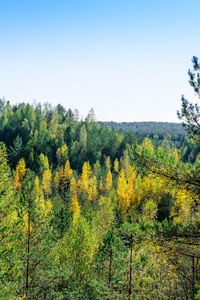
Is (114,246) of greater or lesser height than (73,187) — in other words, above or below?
above

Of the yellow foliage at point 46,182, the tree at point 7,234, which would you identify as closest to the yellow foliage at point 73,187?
the yellow foliage at point 46,182

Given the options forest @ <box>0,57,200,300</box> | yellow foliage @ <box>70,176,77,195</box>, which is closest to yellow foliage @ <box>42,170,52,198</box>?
yellow foliage @ <box>70,176,77,195</box>

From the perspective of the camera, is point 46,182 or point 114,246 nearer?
point 114,246

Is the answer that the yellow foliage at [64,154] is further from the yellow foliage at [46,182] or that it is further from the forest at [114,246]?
the forest at [114,246]

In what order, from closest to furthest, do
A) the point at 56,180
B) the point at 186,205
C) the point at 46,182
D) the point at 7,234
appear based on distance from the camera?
the point at 186,205
the point at 7,234
the point at 46,182
the point at 56,180

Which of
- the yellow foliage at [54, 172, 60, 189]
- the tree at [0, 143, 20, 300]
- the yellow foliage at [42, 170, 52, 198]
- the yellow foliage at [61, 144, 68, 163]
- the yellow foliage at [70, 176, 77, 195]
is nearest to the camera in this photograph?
the tree at [0, 143, 20, 300]

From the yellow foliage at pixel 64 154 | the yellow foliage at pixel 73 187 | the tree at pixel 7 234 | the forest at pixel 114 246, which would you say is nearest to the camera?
the forest at pixel 114 246

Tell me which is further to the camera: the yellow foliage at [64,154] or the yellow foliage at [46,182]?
the yellow foliage at [64,154]

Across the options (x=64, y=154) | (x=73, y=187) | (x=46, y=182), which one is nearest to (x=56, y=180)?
(x=46, y=182)

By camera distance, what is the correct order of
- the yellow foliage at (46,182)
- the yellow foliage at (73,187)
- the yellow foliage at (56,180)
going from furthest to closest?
the yellow foliage at (56,180) < the yellow foliage at (46,182) < the yellow foliage at (73,187)

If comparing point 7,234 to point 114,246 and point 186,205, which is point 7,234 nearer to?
point 186,205

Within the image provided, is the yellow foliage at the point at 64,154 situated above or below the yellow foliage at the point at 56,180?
above

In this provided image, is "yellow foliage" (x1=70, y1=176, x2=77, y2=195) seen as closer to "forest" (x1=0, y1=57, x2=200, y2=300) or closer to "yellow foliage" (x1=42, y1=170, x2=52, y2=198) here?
"yellow foliage" (x1=42, y1=170, x2=52, y2=198)

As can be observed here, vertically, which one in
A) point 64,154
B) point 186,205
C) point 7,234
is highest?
point 186,205
